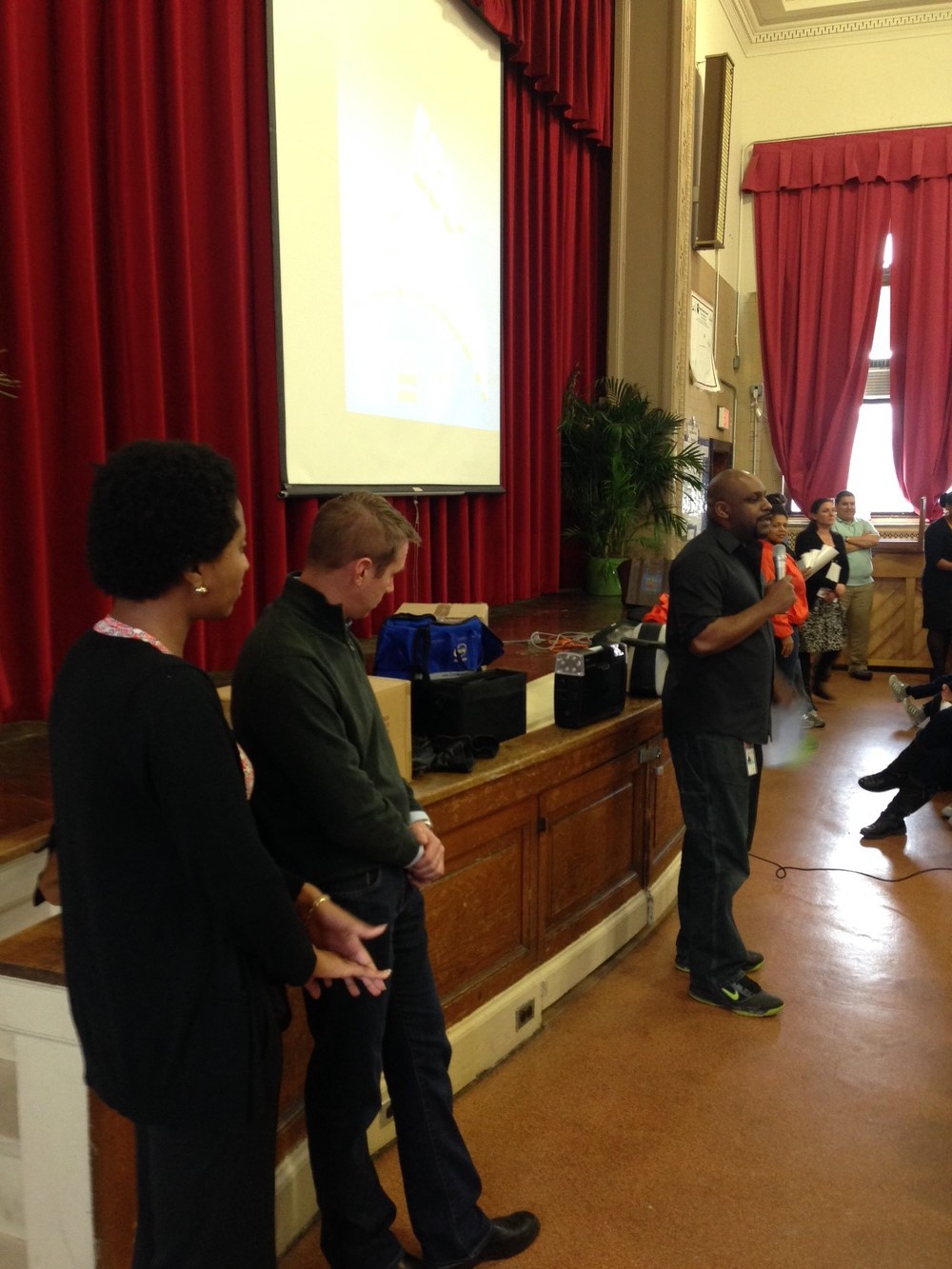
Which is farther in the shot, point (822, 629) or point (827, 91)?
point (827, 91)

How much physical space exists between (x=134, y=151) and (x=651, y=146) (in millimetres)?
4242

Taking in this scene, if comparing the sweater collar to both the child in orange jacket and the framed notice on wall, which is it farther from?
the framed notice on wall

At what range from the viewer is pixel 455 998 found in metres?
2.33

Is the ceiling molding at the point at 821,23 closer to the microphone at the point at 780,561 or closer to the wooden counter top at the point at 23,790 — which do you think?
the microphone at the point at 780,561

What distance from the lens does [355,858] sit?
1.52 m

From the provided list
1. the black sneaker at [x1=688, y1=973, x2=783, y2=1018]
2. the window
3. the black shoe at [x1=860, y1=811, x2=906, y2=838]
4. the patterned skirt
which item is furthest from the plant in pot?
the black sneaker at [x1=688, y1=973, x2=783, y2=1018]

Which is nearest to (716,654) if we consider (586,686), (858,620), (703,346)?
(586,686)

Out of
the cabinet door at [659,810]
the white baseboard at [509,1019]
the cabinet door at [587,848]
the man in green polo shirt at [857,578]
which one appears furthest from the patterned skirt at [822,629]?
the cabinet door at [587,848]

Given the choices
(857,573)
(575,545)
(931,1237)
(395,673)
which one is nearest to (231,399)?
(395,673)

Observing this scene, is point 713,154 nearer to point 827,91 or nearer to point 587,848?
point 827,91

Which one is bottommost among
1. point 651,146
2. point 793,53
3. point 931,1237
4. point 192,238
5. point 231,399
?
point 931,1237

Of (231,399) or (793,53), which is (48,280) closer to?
(231,399)

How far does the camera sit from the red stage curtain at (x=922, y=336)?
25.7ft

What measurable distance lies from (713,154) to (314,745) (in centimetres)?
626
